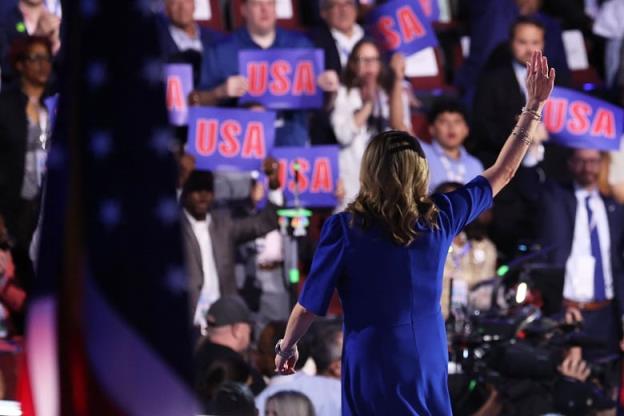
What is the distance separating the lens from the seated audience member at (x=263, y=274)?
26.9 feet

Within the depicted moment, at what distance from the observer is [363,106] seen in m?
8.66

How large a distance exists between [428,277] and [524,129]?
565 millimetres

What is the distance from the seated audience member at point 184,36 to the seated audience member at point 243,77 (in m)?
0.06

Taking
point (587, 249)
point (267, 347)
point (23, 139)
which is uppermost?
point (23, 139)

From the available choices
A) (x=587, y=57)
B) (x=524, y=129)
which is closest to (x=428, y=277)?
(x=524, y=129)

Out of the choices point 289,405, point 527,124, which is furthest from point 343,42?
point 527,124

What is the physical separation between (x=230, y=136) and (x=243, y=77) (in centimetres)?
41

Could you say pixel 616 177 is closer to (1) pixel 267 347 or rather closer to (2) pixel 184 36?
(1) pixel 267 347

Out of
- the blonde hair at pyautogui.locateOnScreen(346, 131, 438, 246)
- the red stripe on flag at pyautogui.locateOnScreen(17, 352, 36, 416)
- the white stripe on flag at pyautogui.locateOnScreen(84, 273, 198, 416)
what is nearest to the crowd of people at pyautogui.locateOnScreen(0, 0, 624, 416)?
the blonde hair at pyautogui.locateOnScreen(346, 131, 438, 246)

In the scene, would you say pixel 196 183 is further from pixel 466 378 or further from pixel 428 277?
pixel 428 277

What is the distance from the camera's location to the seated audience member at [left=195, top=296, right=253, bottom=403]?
7629mm

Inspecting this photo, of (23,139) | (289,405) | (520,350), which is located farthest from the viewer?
(23,139)

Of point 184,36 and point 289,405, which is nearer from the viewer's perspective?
point 289,405

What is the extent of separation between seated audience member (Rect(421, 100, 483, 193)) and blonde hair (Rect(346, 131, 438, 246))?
482 centimetres
